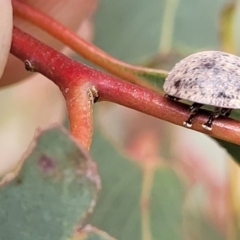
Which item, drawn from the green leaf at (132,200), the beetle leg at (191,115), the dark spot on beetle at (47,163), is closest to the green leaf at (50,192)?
the dark spot on beetle at (47,163)

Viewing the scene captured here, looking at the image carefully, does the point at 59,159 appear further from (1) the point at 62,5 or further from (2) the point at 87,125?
(1) the point at 62,5

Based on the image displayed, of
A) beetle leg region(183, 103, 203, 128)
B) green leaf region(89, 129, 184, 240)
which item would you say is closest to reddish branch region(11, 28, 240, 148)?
beetle leg region(183, 103, 203, 128)

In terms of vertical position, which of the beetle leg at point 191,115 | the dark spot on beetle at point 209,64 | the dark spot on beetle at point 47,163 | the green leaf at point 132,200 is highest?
the dark spot on beetle at point 47,163

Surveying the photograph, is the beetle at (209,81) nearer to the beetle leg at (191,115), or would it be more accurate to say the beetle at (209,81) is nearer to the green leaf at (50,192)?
the beetle leg at (191,115)

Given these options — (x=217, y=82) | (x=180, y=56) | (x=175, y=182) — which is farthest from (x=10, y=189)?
(x=180, y=56)

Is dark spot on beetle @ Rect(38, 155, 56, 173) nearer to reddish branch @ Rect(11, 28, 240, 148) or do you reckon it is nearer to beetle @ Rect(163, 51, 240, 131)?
reddish branch @ Rect(11, 28, 240, 148)

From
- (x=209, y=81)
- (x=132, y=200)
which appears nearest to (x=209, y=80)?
(x=209, y=81)

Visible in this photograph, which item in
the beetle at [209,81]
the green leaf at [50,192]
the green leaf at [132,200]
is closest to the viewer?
the green leaf at [50,192]

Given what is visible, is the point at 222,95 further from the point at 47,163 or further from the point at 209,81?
the point at 47,163
